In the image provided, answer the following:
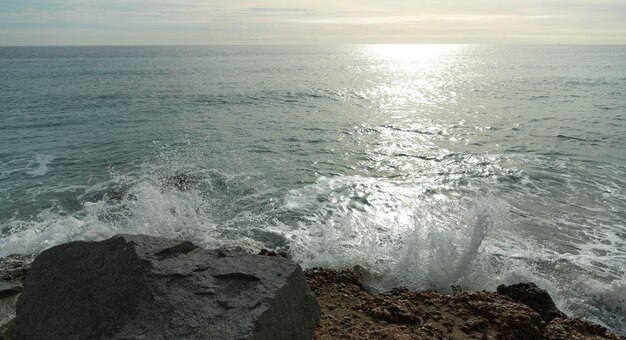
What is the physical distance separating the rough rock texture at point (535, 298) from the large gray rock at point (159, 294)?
3.54 m

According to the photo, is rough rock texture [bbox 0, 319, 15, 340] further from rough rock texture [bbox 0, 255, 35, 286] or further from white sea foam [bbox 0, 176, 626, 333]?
white sea foam [bbox 0, 176, 626, 333]


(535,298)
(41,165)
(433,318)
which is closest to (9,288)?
(433,318)

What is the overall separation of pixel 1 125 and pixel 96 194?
13.4 m

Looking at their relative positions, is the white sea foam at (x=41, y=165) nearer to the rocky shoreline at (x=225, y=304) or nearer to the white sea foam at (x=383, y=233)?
the white sea foam at (x=383, y=233)

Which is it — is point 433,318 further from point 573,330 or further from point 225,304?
point 225,304

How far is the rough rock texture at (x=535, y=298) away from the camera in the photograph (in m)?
6.46

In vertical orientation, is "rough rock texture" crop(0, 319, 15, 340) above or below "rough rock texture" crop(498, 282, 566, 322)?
above

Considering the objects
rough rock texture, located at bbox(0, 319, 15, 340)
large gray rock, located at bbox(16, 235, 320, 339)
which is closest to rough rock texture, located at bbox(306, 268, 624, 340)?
large gray rock, located at bbox(16, 235, 320, 339)

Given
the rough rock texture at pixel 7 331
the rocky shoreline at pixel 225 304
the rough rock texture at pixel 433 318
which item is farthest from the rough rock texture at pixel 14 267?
the rough rock texture at pixel 433 318

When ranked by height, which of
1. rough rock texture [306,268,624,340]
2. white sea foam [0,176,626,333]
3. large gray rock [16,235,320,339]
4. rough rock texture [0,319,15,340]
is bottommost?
white sea foam [0,176,626,333]

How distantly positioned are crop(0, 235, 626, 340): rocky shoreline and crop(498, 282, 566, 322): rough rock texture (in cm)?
18

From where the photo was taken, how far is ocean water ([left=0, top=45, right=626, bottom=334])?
852cm

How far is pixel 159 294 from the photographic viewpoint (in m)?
3.94

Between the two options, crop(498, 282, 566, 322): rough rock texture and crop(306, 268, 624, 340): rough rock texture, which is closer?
crop(306, 268, 624, 340): rough rock texture
